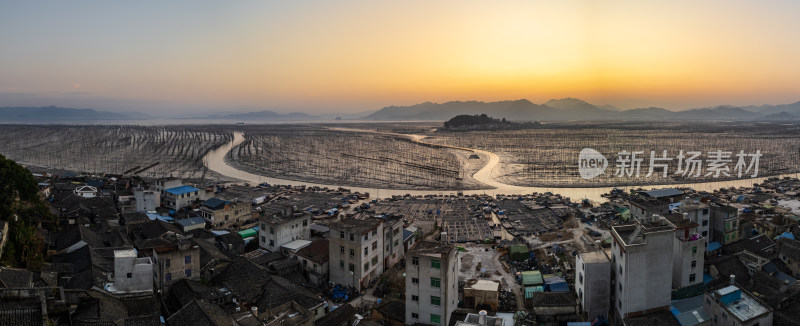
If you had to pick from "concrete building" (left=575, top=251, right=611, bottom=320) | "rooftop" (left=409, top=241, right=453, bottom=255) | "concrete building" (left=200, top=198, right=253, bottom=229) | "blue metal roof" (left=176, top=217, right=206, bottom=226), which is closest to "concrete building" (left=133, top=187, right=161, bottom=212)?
"concrete building" (left=200, top=198, right=253, bottom=229)

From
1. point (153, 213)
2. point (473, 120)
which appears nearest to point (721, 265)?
point (153, 213)

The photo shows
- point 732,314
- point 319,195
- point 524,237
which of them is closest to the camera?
point 732,314

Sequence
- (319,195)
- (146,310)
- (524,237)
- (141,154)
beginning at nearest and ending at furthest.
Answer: (146,310) → (524,237) → (319,195) → (141,154)

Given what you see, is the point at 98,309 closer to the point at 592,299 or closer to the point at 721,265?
the point at 592,299

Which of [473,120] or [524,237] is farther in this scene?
[473,120]

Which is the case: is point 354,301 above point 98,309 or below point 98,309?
below

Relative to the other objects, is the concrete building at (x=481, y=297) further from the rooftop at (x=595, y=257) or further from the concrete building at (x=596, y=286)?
the rooftop at (x=595, y=257)

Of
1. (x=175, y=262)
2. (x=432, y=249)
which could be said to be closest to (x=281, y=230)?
(x=175, y=262)
